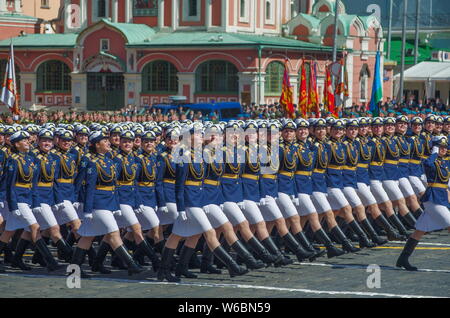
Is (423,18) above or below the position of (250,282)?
above

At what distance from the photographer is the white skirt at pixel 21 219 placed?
1374cm

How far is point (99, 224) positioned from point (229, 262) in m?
1.71

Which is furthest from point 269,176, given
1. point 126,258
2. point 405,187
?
point 405,187

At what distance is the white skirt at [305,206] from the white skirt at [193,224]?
2.42 meters

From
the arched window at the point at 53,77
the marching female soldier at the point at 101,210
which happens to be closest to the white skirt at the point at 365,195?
the marching female soldier at the point at 101,210

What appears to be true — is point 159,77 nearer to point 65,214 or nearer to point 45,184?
point 65,214

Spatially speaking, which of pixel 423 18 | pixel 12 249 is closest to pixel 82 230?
pixel 12 249

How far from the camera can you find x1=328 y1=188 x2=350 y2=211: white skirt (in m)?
15.5

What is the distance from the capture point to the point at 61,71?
5641 cm

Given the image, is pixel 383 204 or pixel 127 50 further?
pixel 127 50

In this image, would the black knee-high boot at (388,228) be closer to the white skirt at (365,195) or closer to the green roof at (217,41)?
the white skirt at (365,195)

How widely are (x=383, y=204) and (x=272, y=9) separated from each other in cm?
4320

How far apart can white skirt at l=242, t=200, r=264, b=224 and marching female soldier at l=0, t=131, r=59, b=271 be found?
2.61m

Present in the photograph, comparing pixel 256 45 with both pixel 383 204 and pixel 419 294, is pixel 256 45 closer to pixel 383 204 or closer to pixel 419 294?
pixel 383 204
